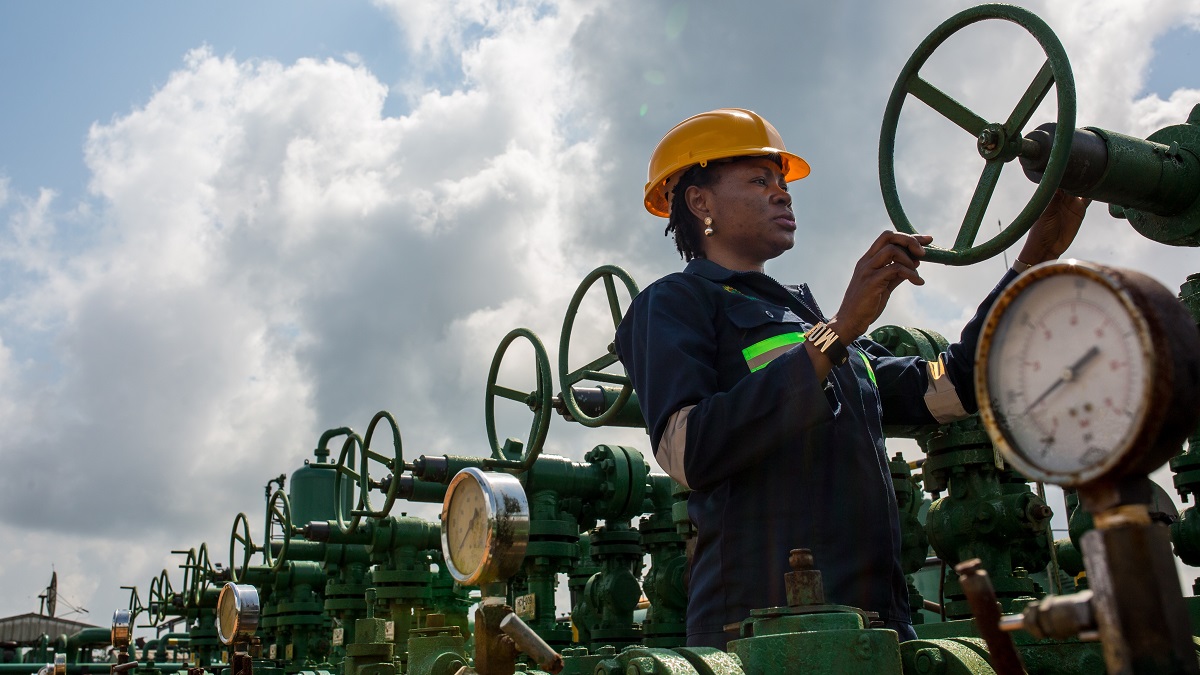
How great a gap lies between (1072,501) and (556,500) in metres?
2.84

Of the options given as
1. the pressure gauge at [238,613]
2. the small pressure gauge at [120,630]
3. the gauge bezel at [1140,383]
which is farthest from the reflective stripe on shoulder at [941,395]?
the small pressure gauge at [120,630]

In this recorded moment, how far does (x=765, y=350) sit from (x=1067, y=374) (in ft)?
3.21

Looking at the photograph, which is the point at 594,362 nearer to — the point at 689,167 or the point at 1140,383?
the point at 689,167

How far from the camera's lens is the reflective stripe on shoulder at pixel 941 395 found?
207 centimetres

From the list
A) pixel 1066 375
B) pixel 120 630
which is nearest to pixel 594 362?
pixel 1066 375

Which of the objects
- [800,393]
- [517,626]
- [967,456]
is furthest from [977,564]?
[967,456]

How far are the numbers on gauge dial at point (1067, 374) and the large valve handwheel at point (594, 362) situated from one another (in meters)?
3.16

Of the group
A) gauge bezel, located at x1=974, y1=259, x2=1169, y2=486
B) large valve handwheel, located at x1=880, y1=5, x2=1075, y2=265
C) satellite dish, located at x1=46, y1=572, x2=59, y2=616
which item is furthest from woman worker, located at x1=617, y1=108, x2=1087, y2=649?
satellite dish, located at x1=46, y1=572, x2=59, y2=616

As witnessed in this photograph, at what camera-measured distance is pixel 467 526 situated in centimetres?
203

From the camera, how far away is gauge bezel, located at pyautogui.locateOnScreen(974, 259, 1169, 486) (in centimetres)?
85

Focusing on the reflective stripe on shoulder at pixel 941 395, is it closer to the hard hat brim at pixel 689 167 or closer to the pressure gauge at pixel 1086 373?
the hard hat brim at pixel 689 167

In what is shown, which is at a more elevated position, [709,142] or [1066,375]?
[709,142]

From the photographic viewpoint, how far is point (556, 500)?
6074 mm

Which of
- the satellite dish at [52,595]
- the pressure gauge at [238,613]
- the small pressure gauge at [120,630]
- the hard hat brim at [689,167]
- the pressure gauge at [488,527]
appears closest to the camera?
the pressure gauge at [488,527]
